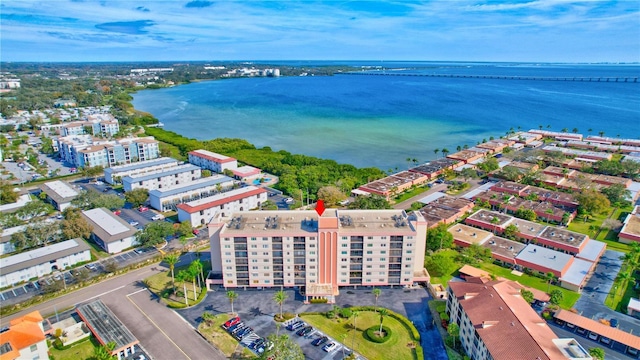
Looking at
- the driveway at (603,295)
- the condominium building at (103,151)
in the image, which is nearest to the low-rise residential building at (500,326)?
the driveway at (603,295)

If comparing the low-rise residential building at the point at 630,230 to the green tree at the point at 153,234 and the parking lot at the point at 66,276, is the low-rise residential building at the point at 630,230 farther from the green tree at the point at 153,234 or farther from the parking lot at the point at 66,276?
the parking lot at the point at 66,276

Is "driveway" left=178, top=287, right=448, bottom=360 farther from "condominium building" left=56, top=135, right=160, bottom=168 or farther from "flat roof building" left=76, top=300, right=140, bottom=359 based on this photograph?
"condominium building" left=56, top=135, right=160, bottom=168

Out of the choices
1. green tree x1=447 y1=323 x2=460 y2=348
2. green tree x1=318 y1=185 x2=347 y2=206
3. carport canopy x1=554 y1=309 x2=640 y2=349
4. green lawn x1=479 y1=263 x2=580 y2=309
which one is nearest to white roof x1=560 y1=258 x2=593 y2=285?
green lawn x1=479 y1=263 x2=580 y2=309

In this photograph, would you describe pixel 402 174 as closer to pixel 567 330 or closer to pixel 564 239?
pixel 564 239

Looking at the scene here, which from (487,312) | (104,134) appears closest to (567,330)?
(487,312)

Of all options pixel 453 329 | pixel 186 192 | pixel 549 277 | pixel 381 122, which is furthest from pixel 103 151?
pixel 381 122

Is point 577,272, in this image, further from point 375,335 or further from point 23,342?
point 23,342
